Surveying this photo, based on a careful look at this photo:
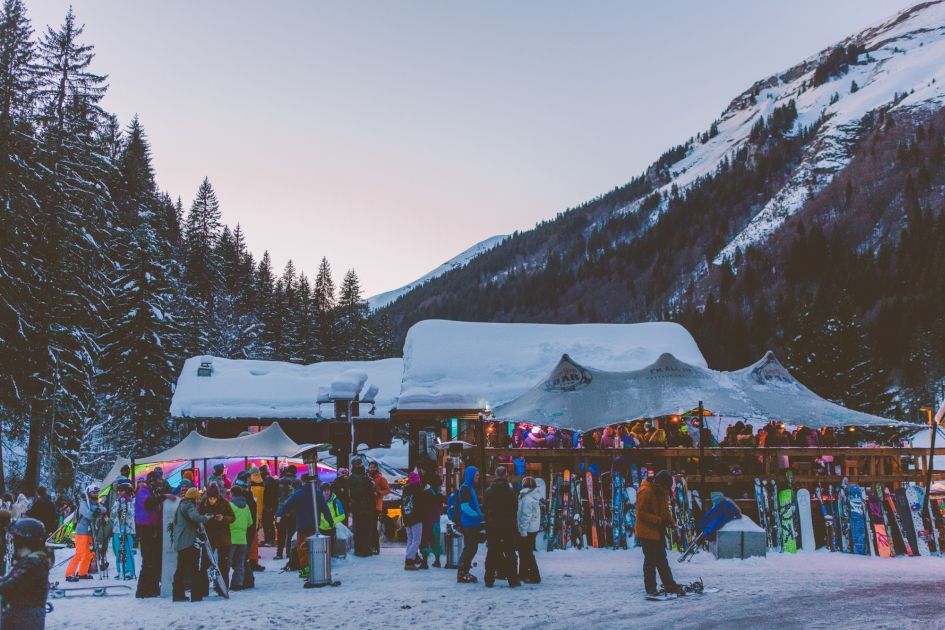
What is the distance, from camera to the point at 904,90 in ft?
610

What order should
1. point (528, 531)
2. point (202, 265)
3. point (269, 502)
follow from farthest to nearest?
1. point (202, 265)
2. point (269, 502)
3. point (528, 531)

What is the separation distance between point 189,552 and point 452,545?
14.1ft

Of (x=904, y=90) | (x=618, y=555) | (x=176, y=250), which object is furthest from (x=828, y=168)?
(x=618, y=555)

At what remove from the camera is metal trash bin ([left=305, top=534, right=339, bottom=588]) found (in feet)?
36.6

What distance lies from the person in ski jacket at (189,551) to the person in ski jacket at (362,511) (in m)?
3.83

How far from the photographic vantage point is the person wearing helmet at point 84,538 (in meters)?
12.7

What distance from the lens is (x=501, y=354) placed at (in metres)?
26.8

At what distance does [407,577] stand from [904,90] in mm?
208719

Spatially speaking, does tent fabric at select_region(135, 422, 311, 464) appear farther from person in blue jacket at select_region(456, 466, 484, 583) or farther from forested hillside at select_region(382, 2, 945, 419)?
forested hillside at select_region(382, 2, 945, 419)

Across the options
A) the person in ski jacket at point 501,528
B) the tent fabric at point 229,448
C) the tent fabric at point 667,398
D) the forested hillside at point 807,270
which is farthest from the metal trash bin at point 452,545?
the forested hillside at point 807,270

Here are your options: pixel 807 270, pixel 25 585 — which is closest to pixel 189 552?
pixel 25 585

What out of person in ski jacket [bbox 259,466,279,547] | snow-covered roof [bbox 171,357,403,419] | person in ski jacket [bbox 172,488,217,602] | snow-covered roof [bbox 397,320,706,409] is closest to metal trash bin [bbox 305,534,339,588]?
person in ski jacket [bbox 172,488,217,602]

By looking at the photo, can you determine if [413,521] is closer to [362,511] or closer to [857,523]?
[362,511]

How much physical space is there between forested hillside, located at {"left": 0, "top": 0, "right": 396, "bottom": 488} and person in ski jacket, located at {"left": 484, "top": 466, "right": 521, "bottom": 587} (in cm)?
1690
